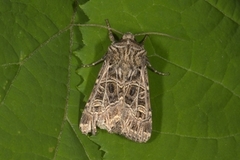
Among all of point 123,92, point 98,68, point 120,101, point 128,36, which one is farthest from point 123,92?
point 128,36

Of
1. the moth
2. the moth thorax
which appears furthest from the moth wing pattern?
the moth thorax

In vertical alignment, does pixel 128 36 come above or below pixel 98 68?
above

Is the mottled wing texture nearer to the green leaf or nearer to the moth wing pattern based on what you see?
the moth wing pattern

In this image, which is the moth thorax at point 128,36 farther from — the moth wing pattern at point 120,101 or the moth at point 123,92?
the moth wing pattern at point 120,101

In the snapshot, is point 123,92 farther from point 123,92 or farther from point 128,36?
point 128,36

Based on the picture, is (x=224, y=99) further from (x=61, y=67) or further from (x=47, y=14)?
(x=47, y=14)

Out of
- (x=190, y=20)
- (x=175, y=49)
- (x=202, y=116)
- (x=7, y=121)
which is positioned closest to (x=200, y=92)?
(x=202, y=116)

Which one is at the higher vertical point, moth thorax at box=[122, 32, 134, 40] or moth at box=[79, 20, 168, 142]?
moth thorax at box=[122, 32, 134, 40]

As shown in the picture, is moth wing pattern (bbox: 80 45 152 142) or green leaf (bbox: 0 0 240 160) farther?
moth wing pattern (bbox: 80 45 152 142)

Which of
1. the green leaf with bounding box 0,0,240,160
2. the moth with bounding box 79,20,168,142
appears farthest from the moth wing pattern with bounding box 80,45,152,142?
the green leaf with bounding box 0,0,240,160
